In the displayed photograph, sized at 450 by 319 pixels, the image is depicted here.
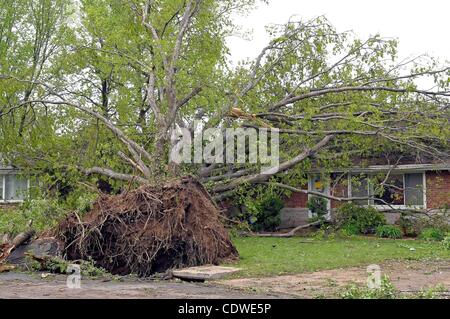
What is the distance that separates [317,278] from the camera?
11.1 m

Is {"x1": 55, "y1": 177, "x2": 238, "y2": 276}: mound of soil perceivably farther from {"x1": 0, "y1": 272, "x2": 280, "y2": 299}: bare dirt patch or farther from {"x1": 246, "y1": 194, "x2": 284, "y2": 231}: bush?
{"x1": 246, "y1": 194, "x2": 284, "y2": 231}: bush

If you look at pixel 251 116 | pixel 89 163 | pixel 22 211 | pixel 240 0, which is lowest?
pixel 22 211

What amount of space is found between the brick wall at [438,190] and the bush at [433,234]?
260 centimetres

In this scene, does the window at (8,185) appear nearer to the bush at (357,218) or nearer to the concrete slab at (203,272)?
the bush at (357,218)

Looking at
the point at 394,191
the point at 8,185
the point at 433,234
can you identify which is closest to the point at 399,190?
the point at 394,191

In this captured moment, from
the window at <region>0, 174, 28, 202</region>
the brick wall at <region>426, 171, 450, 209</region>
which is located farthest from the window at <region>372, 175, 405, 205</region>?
the window at <region>0, 174, 28, 202</region>

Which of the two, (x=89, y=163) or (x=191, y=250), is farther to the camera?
(x=89, y=163)

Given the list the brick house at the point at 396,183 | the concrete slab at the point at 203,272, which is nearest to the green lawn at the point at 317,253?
the concrete slab at the point at 203,272

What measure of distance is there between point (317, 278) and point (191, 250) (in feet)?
9.30

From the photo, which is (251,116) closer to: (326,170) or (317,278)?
(326,170)

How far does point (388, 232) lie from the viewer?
2000cm

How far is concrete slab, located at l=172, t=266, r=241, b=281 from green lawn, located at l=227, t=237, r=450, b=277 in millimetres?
288
